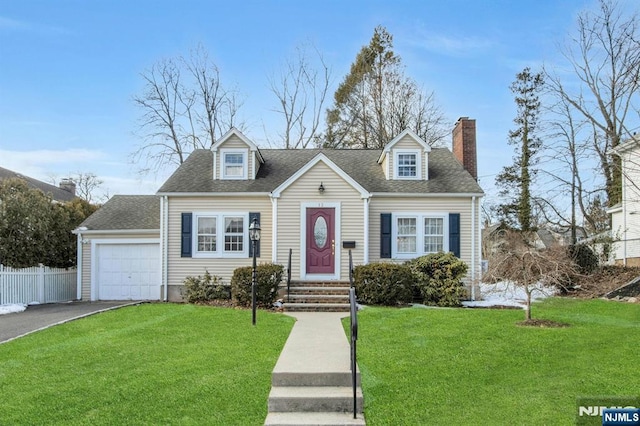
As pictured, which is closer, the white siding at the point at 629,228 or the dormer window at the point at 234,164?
the dormer window at the point at 234,164

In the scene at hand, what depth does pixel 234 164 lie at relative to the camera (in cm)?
1620

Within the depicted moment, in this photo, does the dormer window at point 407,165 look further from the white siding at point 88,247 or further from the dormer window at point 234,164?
the white siding at point 88,247

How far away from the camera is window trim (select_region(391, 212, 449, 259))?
49.8ft

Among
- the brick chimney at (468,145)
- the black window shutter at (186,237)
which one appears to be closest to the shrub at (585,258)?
the brick chimney at (468,145)

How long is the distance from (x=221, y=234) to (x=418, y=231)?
21.9ft

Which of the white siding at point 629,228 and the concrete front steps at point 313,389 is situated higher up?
the white siding at point 629,228

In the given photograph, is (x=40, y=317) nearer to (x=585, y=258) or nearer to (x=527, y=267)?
(x=527, y=267)

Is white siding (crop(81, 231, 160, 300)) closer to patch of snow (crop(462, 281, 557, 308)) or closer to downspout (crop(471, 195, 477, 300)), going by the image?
downspout (crop(471, 195, 477, 300))

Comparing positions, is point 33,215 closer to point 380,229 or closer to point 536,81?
point 380,229

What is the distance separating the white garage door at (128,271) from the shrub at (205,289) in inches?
79.9

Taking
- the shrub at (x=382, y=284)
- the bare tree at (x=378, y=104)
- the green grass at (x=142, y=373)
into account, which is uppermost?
the bare tree at (x=378, y=104)

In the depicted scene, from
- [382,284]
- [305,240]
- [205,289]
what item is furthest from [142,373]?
[305,240]

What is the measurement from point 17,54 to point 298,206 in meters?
10.4

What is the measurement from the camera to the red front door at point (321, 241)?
47.9ft
